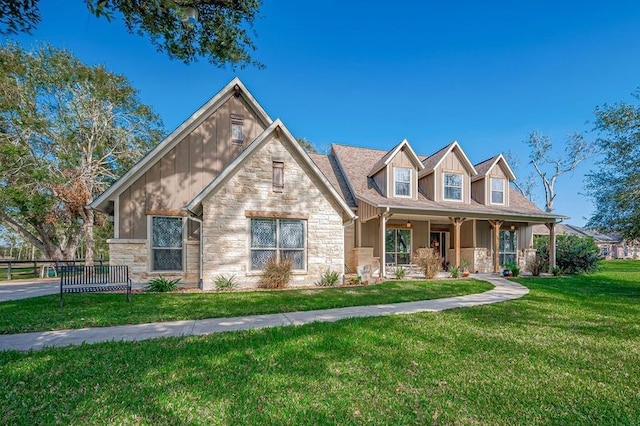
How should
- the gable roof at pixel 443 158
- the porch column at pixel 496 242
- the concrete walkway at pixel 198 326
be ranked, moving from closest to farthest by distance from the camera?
the concrete walkway at pixel 198 326
the porch column at pixel 496 242
the gable roof at pixel 443 158

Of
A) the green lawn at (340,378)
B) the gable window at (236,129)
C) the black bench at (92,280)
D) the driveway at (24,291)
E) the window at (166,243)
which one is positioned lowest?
the driveway at (24,291)

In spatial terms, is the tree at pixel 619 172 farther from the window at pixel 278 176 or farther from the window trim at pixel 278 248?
the window at pixel 278 176

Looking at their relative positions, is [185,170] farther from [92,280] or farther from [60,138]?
[60,138]

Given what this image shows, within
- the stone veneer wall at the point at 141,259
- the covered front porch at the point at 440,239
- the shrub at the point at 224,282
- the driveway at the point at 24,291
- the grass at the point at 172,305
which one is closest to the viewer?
the grass at the point at 172,305

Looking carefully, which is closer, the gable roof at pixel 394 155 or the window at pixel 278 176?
the window at pixel 278 176

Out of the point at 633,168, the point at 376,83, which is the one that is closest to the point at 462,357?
the point at 633,168

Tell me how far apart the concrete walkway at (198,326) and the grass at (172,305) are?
33 cm

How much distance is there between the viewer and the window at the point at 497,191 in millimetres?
17797

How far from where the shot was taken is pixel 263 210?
A: 11289mm

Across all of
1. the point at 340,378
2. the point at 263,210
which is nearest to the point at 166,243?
the point at 263,210

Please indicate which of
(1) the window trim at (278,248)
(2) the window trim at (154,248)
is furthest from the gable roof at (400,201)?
(2) the window trim at (154,248)

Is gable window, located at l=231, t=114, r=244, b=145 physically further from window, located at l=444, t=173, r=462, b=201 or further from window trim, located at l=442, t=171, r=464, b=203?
window, located at l=444, t=173, r=462, b=201

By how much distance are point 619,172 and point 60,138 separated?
29082mm

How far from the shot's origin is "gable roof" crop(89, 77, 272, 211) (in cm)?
1116
